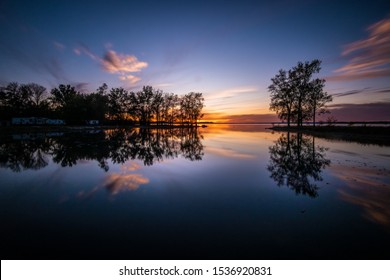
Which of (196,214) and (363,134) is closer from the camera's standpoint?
(196,214)

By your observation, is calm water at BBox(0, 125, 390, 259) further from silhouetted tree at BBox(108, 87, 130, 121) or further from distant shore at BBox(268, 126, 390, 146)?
silhouetted tree at BBox(108, 87, 130, 121)

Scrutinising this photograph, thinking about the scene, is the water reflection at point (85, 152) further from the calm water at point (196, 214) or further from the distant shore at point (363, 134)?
the distant shore at point (363, 134)

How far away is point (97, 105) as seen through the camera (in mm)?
93562

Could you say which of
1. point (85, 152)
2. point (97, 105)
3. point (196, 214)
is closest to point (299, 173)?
point (196, 214)

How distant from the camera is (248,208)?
7.20m

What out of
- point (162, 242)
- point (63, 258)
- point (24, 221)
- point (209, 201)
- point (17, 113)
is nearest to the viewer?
point (63, 258)

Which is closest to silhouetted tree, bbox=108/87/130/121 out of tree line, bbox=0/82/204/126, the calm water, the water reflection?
tree line, bbox=0/82/204/126

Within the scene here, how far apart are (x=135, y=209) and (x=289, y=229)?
208 inches

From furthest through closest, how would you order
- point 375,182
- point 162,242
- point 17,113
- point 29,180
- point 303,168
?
point 17,113 → point 303,168 → point 29,180 → point 375,182 → point 162,242

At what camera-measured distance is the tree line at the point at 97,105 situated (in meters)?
86.9

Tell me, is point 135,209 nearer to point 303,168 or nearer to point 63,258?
point 63,258

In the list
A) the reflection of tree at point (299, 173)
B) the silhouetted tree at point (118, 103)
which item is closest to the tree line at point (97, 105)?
the silhouetted tree at point (118, 103)

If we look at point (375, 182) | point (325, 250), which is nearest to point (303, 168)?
point (375, 182)

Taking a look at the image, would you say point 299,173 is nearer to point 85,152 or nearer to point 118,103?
point 85,152
